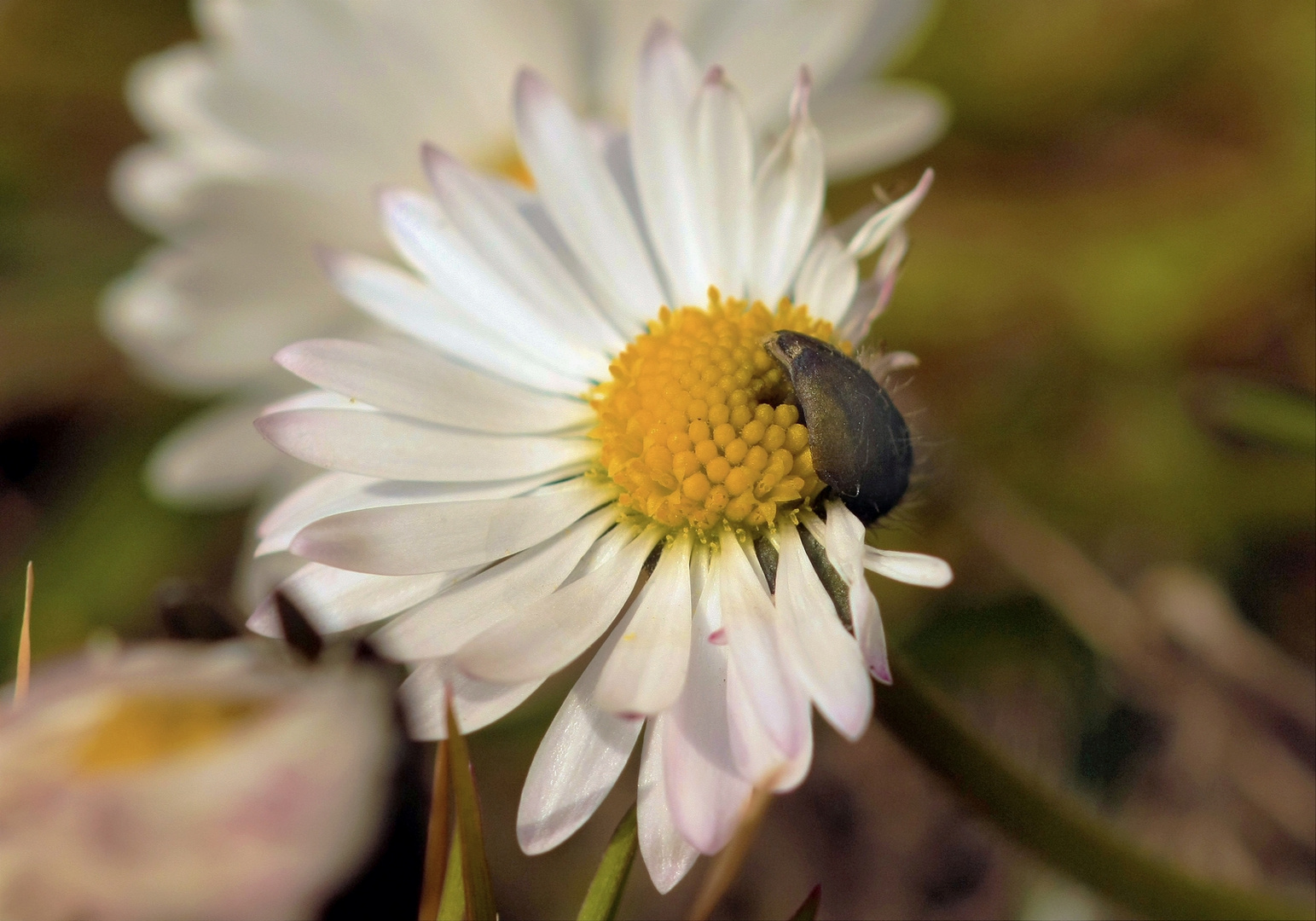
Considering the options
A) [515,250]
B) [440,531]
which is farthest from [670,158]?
[440,531]

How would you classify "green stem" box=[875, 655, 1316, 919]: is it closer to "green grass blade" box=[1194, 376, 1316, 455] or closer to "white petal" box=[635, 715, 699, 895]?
"white petal" box=[635, 715, 699, 895]

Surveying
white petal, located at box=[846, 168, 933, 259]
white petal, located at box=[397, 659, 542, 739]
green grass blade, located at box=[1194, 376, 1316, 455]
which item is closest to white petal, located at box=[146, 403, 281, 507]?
white petal, located at box=[397, 659, 542, 739]

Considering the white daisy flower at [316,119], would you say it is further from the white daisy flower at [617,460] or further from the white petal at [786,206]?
the white petal at [786,206]

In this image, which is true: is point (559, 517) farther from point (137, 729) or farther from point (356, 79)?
point (356, 79)

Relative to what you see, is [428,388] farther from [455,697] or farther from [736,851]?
[736,851]

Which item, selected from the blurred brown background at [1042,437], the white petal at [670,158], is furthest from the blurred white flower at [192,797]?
the blurred brown background at [1042,437]

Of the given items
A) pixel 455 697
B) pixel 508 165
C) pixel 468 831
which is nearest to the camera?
pixel 468 831
